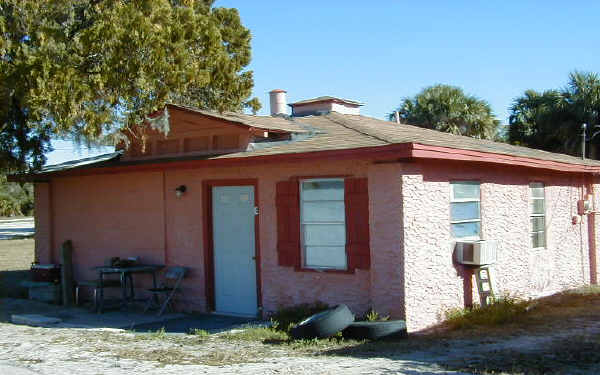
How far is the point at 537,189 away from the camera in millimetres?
12430

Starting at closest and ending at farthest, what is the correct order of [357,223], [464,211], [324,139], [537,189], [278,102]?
1. [357,223]
2. [464,211]
3. [324,139]
4. [537,189]
5. [278,102]

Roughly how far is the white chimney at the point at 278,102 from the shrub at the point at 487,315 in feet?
21.9

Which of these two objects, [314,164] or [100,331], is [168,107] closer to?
[314,164]

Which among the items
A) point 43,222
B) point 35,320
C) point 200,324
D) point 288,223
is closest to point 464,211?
point 288,223

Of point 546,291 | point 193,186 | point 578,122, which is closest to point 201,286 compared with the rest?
point 193,186

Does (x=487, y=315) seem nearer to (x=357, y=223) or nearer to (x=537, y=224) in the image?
(x=357, y=223)

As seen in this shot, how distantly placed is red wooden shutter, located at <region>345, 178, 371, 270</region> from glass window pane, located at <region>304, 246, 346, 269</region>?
0.20 meters

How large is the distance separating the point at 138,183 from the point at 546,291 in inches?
310

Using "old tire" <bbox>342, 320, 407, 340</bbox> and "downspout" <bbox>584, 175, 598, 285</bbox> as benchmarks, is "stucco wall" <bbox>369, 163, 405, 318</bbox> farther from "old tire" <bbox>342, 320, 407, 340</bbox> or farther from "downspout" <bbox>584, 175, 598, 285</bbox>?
"downspout" <bbox>584, 175, 598, 285</bbox>

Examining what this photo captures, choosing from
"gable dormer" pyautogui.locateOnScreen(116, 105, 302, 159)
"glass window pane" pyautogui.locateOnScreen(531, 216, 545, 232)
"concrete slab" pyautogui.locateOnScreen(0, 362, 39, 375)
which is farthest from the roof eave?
"concrete slab" pyautogui.locateOnScreen(0, 362, 39, 375)

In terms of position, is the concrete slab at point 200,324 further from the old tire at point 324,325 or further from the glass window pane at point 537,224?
the glass window pane at point 537,224

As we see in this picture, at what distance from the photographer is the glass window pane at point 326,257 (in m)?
9.71

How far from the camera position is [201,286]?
11.3 meters

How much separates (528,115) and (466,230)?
652 inches
